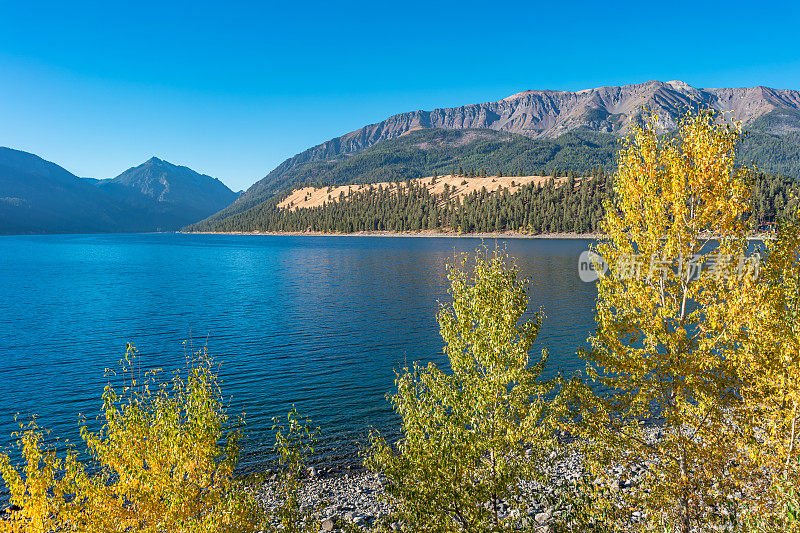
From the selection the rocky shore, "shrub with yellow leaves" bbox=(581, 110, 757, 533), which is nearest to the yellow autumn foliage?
the rocky shore

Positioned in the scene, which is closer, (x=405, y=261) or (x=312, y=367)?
(x=312, y=367)

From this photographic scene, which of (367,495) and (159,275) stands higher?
(159,275)

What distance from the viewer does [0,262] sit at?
165 metres

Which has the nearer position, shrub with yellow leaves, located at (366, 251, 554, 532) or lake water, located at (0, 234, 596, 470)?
shrub with yellow leaves, located at (366, 251, 554, 532)

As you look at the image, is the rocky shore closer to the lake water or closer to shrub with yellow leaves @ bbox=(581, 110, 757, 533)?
the lake water

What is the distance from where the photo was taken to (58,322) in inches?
2685

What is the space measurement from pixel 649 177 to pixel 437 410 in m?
13.1

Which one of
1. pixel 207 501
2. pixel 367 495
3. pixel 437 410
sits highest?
pixel 437 410

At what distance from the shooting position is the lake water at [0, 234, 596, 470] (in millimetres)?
38750

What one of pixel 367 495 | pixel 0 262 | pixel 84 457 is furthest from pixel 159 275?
pixel 367 495

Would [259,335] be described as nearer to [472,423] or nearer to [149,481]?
[472,423]

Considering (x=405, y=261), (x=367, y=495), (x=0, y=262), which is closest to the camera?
(x=367, y=495)

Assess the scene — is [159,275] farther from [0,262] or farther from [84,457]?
[84,457]

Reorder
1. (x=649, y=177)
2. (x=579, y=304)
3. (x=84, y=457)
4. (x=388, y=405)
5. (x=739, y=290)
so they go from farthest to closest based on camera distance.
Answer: (x=579, y=304)
(x=388, y=405)
(x=84, y=457)
(x=649, y=177)
(x=739, y=290)
